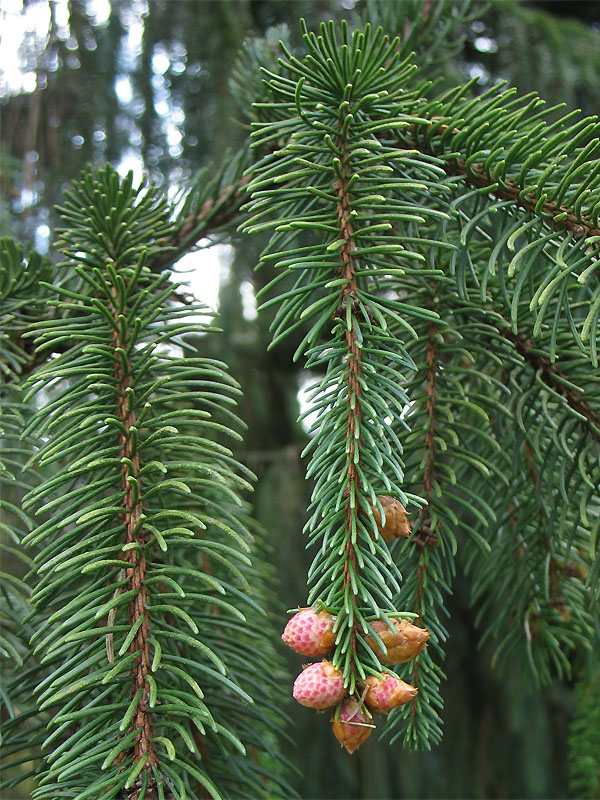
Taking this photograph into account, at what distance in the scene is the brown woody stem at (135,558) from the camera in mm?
311

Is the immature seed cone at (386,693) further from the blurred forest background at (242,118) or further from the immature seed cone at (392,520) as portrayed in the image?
the blurred forest background at (242,118)

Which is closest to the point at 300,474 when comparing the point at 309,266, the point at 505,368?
the point at 505,368

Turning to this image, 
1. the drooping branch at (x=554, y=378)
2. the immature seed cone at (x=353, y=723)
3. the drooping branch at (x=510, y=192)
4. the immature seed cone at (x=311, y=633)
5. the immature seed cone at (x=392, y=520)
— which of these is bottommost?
the immature seed cone at (x=353, y=723)

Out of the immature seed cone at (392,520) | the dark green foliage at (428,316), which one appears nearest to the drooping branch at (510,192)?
the dark green foliage at (428,316)

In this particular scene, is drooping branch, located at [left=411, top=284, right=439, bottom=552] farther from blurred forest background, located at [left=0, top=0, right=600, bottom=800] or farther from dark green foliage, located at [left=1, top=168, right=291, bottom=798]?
blurred forest background, located at [left=0, top=0, right=600, bottom=800]

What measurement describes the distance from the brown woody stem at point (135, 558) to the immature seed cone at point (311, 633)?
73 millimetres

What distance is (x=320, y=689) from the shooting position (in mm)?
288

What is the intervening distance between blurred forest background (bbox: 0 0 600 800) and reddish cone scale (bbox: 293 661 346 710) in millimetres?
817

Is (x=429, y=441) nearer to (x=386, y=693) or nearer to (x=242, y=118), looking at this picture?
(x=386, y=693)

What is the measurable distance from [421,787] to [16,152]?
52.6 inches

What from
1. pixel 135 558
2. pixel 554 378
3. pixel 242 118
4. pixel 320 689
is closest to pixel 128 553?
pixel 135 558

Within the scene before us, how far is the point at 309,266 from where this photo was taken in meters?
0.34

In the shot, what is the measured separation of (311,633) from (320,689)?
22mm

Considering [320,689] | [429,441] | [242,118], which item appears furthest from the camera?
[242,118]
